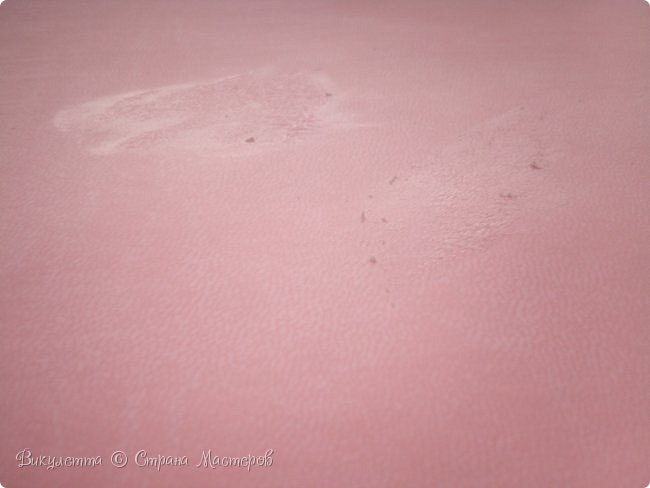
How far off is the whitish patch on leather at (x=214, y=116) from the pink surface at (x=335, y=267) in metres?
0.03

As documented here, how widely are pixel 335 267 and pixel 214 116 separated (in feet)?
7.42

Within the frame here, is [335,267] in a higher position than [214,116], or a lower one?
lower

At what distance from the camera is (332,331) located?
2.73m

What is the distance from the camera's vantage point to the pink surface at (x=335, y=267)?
2.32 m

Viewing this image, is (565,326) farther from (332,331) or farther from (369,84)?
(369,84)

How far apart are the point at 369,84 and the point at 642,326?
3.35 meters

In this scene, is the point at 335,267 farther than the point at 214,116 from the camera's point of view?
No

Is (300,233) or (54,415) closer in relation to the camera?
(54,415)

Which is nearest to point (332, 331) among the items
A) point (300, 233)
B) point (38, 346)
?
point (300, 233)

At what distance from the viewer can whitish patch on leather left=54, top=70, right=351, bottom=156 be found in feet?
13.5

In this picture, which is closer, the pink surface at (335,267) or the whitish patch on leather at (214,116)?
the pink surface at (335,267)

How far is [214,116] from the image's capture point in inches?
175

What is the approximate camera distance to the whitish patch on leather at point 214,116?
13.5 feet

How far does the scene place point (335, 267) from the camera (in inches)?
120
